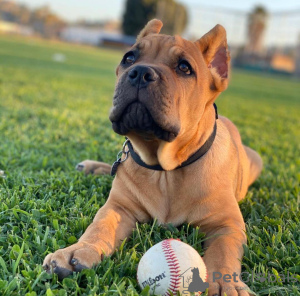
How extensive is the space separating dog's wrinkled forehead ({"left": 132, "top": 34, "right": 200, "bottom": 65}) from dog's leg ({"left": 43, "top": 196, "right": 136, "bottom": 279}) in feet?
3.65

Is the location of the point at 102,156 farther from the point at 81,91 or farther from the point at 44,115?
the point at 81,91

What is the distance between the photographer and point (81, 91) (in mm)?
10516

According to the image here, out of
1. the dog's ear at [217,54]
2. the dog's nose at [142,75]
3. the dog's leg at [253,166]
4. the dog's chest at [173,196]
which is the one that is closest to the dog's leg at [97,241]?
the dog's chest at [173,196]

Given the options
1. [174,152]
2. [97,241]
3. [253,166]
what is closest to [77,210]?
[97,241]

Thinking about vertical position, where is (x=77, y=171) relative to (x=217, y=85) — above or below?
below

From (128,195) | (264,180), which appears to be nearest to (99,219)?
(128,195)

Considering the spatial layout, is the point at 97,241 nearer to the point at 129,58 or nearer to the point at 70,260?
the point at 70,260

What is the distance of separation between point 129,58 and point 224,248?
1.59 meters

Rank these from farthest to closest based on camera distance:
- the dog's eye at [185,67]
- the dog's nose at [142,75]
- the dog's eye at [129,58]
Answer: the dog's eye at [129,58] < the dog's eye at [185,67] < the dog's nose at [142,75]

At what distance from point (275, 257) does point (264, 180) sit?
1.93 m

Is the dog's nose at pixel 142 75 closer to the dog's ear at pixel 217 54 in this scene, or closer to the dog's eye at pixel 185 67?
the dog's eye at pixel 185 67

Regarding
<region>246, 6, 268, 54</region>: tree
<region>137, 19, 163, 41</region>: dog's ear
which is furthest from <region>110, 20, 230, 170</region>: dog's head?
<region>246, 6, 268, 54</region>: tree

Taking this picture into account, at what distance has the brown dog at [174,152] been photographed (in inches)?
92.8

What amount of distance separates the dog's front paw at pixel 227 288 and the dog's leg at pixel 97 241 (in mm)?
686
